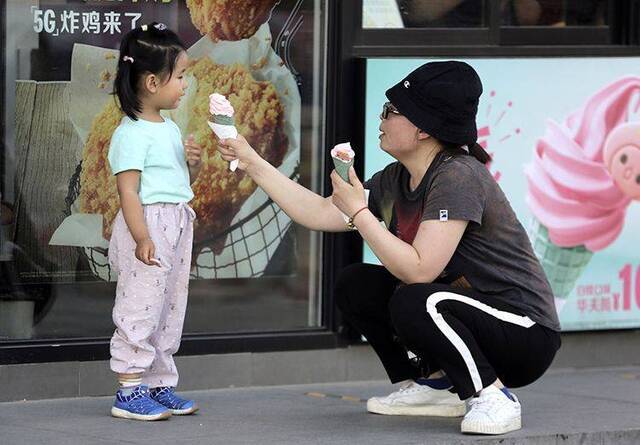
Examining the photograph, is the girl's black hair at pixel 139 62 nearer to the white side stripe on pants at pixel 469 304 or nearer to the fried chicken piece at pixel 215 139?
the fried chicken piece at pixel 215 139

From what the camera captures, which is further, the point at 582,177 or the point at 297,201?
the point at 582,177

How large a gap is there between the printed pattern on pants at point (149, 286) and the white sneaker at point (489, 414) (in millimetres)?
1179

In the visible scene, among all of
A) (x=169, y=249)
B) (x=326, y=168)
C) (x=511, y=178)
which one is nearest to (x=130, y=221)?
(x=169, y=249)

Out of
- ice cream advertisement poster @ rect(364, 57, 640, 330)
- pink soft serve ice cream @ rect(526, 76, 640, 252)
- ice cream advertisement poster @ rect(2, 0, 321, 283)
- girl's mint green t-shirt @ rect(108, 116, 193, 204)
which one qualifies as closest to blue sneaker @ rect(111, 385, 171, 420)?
girl's mint green t-shirt @ rect(108, 116, 193, 204)

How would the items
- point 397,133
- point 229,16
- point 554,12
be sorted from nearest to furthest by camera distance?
point 397,133
point 229,16
point 554,12

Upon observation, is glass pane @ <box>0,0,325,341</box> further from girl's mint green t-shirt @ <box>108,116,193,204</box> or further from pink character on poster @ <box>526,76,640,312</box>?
pink character on poster @ <box>526,76,640,312</box>

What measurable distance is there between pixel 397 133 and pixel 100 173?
4.91 feet

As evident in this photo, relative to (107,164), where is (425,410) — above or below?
below

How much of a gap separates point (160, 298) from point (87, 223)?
0.93 m

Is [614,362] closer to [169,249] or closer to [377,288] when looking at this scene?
[377,288]

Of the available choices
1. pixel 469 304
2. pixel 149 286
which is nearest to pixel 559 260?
pixel 469 304

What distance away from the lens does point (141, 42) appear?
5418 mm

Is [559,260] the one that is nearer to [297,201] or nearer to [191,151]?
[297,201]

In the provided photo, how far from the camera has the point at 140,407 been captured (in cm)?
550
